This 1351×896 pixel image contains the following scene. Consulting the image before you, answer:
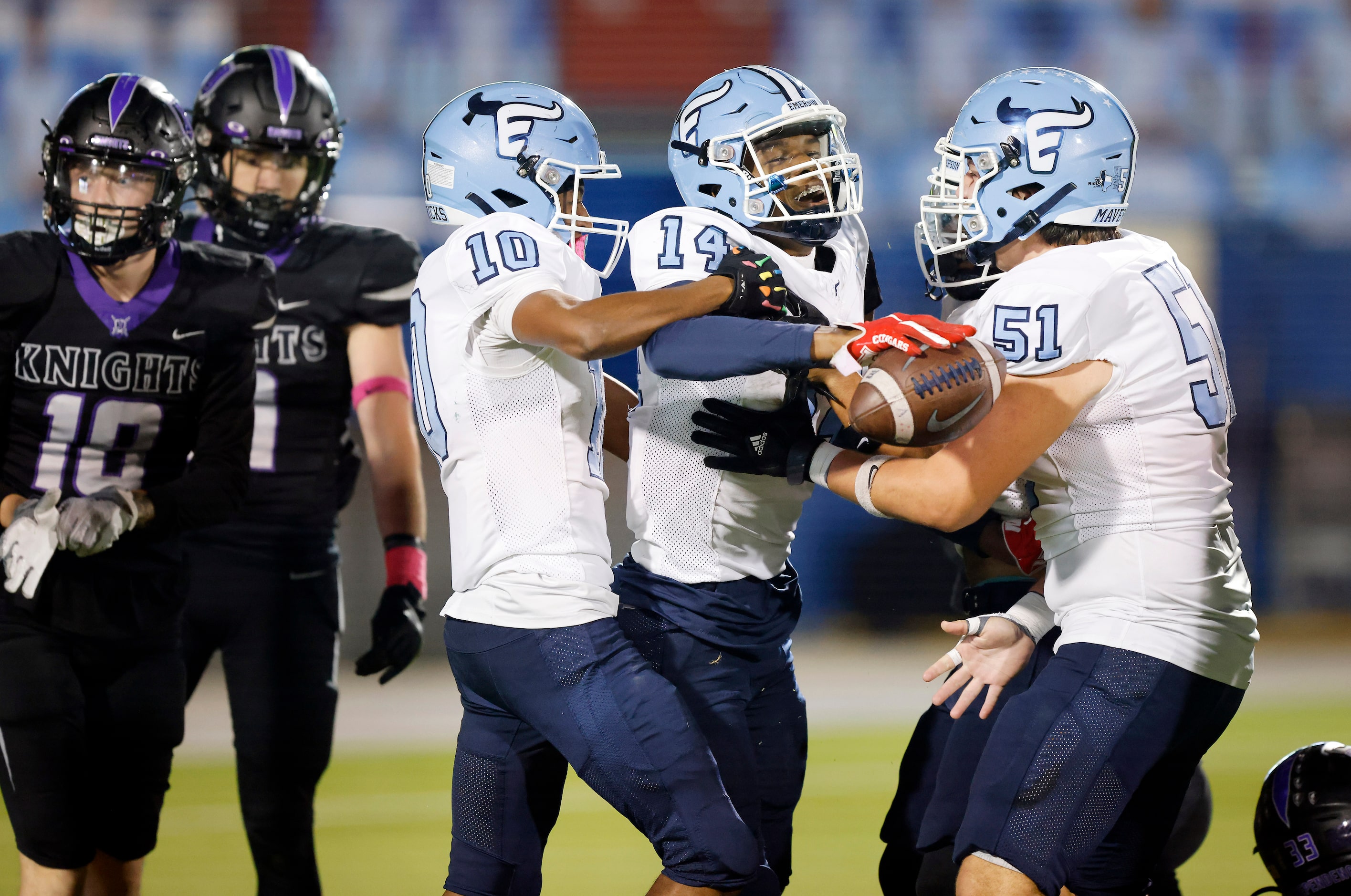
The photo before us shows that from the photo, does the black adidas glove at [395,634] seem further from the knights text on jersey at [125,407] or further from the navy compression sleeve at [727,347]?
the navy compression sleeve at [727,347]

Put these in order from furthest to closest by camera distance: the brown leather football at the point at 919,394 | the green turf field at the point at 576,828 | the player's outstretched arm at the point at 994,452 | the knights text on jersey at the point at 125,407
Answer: the green turf field at the point at 576,828
the knights text on jersey at the point at 125,407
the player's outstretched arm at the point at 994,452
the brown leather football at the point at 919,394

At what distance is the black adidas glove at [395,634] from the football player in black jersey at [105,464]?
51 centimetres

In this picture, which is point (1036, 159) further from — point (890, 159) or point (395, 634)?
point (890, 159)

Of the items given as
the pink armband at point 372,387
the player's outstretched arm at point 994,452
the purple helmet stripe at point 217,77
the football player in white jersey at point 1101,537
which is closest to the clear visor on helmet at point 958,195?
the football player in white jersey at point 1101,537

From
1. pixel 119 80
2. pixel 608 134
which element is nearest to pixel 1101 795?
pixel 119 80

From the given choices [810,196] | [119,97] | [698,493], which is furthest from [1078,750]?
[119,97]

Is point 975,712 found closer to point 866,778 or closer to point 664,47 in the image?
point 866,778

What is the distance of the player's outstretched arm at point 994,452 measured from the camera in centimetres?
251

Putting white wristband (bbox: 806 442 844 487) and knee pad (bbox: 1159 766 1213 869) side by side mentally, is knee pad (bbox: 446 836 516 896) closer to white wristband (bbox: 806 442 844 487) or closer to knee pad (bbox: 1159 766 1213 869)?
white wristband (bbox: 806 442 844 487)

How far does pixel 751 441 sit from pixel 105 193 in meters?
1.73

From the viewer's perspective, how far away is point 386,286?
4.05m

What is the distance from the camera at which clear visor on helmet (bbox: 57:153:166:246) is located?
327 centimetres

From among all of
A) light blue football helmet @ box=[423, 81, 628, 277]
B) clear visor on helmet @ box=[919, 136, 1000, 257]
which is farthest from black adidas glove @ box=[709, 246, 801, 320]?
clear visor on helmet @ box=[919, 136, 1000, 257]

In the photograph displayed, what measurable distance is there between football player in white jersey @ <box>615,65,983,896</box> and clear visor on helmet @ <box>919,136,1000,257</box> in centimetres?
19
